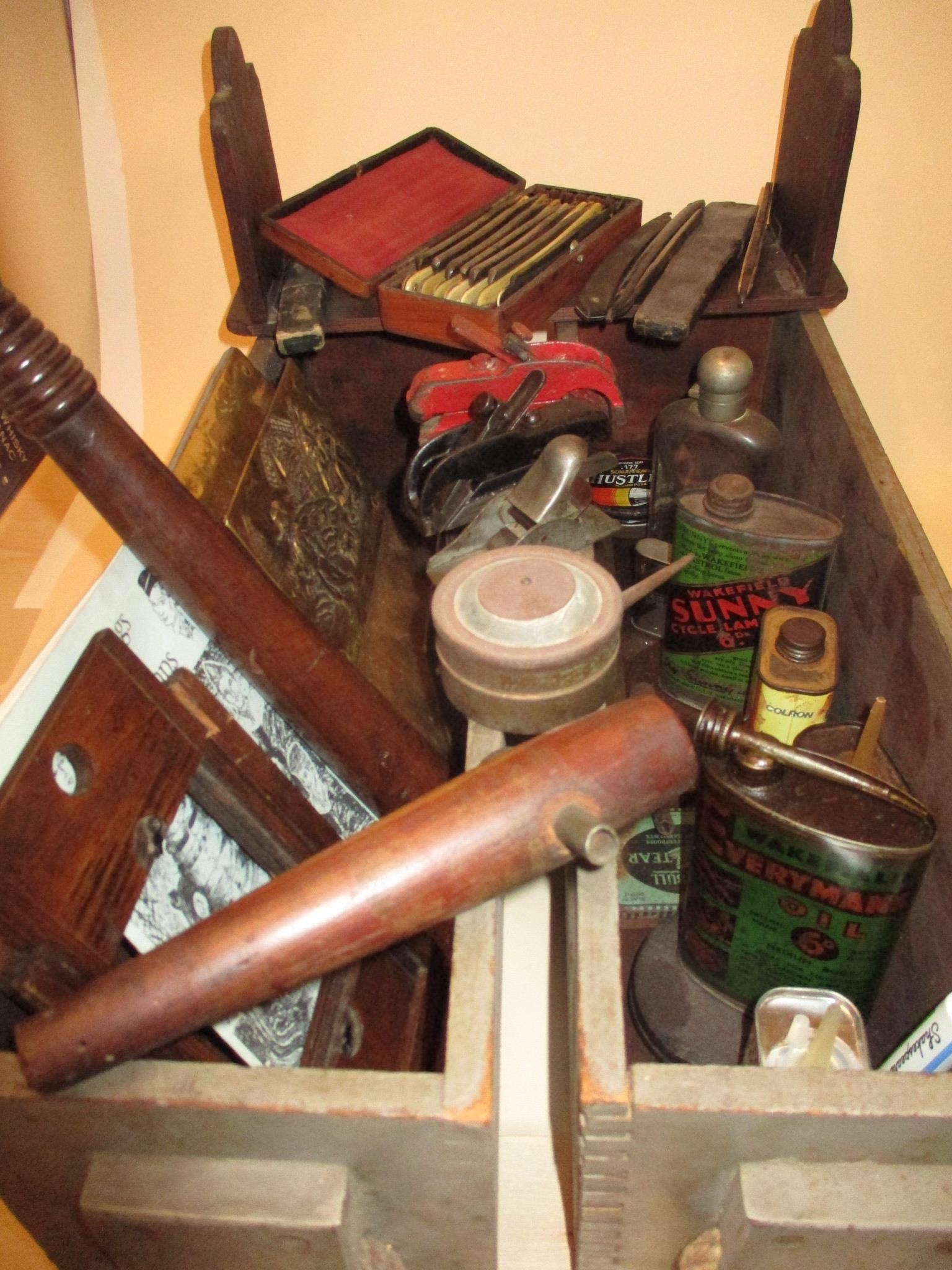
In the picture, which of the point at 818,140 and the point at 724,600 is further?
the point at 818,140

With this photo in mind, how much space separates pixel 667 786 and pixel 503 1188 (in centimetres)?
48

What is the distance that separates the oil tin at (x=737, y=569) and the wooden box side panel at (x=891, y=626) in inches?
2.0

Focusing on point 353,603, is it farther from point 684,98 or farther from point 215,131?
point 684,98

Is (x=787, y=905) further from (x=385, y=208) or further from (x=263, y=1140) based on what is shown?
(x=385, y=208)

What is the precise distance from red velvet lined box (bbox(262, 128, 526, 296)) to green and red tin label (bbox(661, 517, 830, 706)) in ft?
1.63

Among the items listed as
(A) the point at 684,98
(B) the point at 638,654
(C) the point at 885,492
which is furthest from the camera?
(A) the point at 684,98

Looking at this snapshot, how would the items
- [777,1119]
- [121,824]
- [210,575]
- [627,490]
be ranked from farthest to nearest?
[627,490], [210,575], [121,824], [777,1119]

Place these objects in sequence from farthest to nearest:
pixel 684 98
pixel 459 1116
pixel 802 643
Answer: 1. pixel 684 98
2. pixel 802 643
3. pixel 459 1116

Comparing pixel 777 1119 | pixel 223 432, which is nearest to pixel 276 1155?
pixel 777 1119

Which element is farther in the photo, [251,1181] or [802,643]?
[802,643]

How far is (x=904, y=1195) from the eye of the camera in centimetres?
51

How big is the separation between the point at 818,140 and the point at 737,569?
0.57 meters

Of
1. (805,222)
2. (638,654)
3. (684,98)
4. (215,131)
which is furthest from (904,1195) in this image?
(684,98)

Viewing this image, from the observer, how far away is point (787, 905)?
2.33ft
